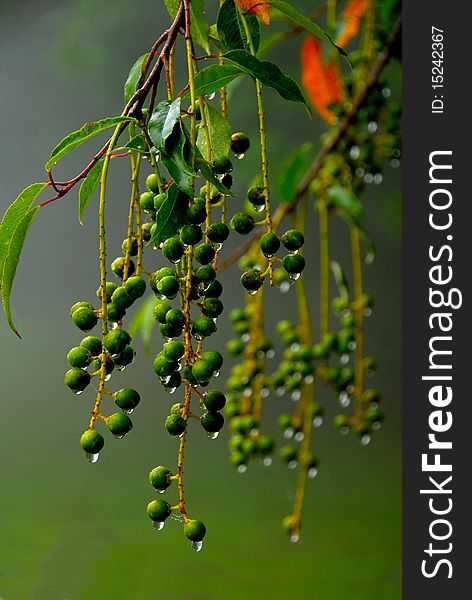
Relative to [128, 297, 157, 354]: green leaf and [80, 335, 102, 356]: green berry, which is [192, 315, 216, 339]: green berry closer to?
[80, 335, 102, 356]: green berry

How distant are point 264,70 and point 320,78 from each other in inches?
29.5

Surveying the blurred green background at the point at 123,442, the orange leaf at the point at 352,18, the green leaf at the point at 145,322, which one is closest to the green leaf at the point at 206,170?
the green leaf at the point at 145,322

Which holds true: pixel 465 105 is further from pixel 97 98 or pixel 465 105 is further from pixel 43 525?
pixel 43 525

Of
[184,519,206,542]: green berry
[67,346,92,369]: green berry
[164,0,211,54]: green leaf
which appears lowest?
[184,519,206,542]: green berry

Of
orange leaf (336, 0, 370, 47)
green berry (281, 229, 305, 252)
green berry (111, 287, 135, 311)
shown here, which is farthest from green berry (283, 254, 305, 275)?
orange leaf (336, 0, 370, 47)

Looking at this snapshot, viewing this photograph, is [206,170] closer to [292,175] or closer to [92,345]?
[92,345]

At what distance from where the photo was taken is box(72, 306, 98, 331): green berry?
48 cm

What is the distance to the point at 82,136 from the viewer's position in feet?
1.65

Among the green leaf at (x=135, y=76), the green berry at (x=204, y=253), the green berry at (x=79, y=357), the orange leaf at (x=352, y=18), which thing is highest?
the orange leaf at (x=352, y=18)

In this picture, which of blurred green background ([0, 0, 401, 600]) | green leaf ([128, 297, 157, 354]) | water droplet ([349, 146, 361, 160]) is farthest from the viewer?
blurred green background ([0, 0, 401, 600])

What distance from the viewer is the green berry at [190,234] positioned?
462 millimetres

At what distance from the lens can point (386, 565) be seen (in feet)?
6.57

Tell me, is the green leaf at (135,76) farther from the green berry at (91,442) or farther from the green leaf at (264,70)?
the green berry at (91,442)

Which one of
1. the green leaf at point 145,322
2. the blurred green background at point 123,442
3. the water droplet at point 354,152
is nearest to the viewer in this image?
the green leaf at point 145,322
